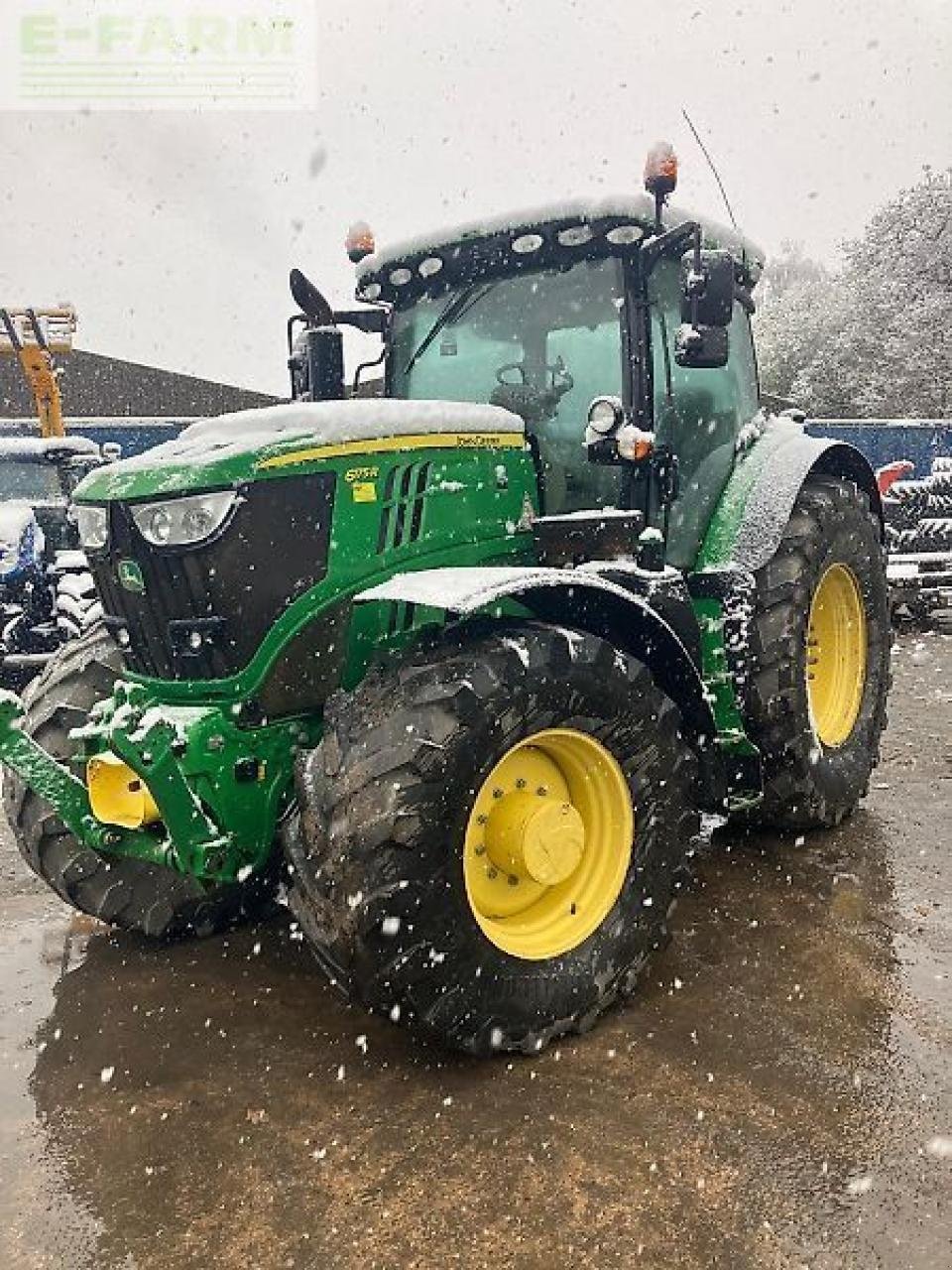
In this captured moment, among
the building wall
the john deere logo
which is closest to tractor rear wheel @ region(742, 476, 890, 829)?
the john deere logo

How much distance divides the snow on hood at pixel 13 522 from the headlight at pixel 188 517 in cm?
633

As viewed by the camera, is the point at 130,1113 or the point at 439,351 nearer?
the point at 130,1113

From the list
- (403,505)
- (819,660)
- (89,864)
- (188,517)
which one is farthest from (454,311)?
(89,864)

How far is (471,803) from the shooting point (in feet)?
8.66

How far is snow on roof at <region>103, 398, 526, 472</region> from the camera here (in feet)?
9.59

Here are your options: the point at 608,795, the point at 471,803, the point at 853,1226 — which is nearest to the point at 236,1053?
the point at 471,803

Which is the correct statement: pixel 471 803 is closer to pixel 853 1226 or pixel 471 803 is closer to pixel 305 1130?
pixel 305 1130

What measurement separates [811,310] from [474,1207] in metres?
33.2

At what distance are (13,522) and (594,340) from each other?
21.2ft

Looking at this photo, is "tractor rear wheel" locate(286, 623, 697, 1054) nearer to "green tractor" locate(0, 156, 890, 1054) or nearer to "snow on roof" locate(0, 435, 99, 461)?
"green tractor" locate(0, 156, 890, 1054)

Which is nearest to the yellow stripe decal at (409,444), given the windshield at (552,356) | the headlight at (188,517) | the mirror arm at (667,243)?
the headlight at (188,517)

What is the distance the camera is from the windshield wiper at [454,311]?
3922mm

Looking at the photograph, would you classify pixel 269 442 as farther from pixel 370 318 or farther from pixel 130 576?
pixel 370 318

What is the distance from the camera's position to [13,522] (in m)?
8.70
